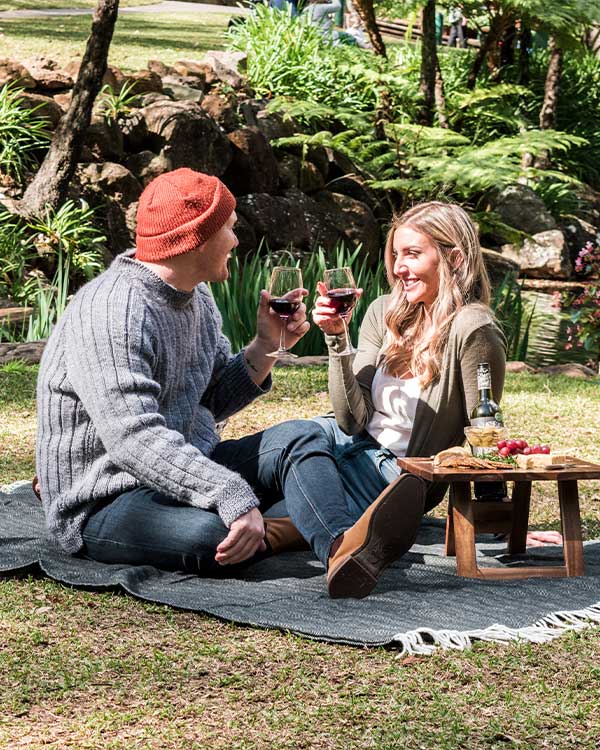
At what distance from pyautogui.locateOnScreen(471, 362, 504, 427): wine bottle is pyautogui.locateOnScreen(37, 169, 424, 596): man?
0.51m

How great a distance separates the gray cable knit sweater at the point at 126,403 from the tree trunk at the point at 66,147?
740 cm

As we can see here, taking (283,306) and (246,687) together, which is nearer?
(246,687)

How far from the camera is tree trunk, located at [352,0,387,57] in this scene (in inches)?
677

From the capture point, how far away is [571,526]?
3.66 m

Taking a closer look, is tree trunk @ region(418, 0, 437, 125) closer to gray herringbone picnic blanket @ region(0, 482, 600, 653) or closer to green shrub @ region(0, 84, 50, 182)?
green shrub @ region(0, 84, 50, 182)

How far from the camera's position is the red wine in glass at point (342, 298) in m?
3.70

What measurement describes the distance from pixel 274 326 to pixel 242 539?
91cm

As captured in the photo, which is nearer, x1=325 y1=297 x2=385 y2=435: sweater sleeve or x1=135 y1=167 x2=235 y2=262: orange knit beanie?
x1=135 y1=167 x2=235 y2=262: orange knit beanie

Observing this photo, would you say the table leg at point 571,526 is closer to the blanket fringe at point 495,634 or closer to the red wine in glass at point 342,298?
the blanket fringe at point 495,634

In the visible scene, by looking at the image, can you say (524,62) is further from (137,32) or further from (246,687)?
(246,687)

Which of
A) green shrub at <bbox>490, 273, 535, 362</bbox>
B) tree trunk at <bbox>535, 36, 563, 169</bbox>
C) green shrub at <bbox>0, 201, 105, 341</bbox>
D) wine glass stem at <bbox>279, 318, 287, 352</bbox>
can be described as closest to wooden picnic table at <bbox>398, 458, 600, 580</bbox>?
wine glass stem at <bbox>279, 318, 287, 352</bbox>

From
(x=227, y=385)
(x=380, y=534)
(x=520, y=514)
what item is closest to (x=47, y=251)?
(x=227, y=385)

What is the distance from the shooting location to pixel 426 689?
9.17 ft

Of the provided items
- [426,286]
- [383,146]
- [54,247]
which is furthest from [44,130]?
[426,286]
